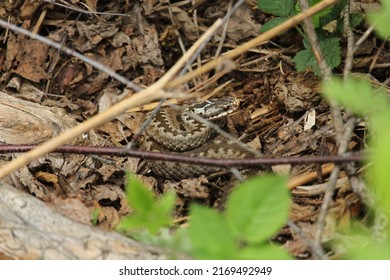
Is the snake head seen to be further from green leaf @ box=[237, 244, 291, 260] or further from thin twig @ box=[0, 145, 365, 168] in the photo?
green leaf @ box=[237, 244, 291, 260]

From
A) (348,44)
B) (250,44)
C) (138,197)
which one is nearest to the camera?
(138,197)

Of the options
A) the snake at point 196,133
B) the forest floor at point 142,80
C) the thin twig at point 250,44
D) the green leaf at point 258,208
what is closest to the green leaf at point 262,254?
the green leaf at point 258,208

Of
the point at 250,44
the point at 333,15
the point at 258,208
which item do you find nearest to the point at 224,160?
the point at 250,44

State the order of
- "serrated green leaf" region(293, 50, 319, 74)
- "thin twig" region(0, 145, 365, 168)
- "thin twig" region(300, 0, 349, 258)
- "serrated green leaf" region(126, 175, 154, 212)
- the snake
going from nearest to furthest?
"serrated green leaf" region(126, 175, 154, 212) < "thin twig" region(300, 0, 349, 258) < "thin twig" region(0, 145, 365, 168) < "serrated green leaf" region(293, 50, 319, 74) < the snake

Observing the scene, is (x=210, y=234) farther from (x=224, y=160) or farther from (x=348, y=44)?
(x=348, y=44)

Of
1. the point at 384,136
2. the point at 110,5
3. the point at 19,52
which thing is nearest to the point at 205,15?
the point at 110,5

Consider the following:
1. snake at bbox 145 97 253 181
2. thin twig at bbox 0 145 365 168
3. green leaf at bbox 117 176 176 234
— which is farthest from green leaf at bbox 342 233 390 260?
snake at bbox 145 97 253 181

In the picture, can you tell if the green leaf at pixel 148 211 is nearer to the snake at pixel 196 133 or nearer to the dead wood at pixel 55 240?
the dead wood at pixel 55 240
